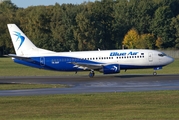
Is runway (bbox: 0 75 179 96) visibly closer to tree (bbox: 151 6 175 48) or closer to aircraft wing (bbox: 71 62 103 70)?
aircraft wing (bbox: 71 62 103 70)

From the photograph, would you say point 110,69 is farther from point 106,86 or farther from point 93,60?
point 106,86

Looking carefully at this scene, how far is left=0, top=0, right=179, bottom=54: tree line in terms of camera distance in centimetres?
12394

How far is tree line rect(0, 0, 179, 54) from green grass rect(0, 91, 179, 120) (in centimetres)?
9289

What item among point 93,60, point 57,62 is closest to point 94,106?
point 93,60

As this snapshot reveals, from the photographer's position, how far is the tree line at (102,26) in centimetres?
12394

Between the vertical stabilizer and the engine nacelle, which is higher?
the vertical stabilizer

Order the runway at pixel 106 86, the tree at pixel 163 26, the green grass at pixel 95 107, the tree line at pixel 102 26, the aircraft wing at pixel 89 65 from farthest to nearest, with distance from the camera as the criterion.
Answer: the tree at pixel 163 26 < the tree line at pixel 102 26 < the aircraft wing at pixel 89 65 < the runway at pixel 106 86 < the green grass at pixel 95 107

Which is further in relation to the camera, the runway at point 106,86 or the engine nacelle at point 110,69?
the engine nacelle at point 110,69

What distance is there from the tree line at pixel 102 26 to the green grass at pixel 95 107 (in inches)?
3657

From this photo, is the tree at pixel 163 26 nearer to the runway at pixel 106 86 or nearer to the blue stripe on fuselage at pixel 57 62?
the blue stripe on fuselage at pixel 57 62

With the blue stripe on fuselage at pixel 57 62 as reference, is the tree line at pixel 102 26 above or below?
above

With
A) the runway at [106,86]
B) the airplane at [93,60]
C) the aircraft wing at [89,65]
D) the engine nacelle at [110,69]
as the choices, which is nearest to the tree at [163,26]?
the airplane at [93,60]

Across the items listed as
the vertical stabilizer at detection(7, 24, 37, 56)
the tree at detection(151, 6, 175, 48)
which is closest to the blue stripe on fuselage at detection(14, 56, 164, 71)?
the vertical stabilizer at detection(7, 24, 37, 56)

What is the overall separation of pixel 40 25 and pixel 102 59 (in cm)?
8410
